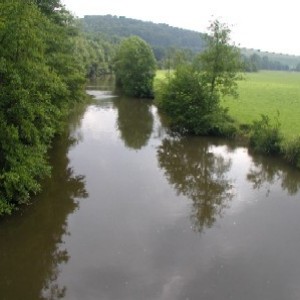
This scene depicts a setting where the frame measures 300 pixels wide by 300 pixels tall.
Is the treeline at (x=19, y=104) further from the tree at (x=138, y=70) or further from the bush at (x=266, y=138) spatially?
the tree at (x=138, y=70)

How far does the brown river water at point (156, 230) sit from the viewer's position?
49.0 ft

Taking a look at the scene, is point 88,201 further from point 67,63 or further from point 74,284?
point 67,63

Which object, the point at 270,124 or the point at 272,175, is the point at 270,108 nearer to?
the point at 270,124

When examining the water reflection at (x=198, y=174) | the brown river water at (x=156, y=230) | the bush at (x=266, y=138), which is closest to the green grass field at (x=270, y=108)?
the bush at (x=266, y=138)

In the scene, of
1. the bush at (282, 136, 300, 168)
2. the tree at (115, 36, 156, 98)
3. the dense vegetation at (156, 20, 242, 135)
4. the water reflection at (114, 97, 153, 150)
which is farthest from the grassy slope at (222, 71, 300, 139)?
the tree at (115, 36, 156, 98)

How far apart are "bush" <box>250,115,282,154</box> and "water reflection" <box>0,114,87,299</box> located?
1551cm

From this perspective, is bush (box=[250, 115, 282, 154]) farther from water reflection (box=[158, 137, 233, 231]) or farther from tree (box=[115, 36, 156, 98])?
tree (box=[115, 36, 156, 98])

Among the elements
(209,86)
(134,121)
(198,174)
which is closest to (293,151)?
(198,174)

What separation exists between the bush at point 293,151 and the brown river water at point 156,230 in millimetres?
731

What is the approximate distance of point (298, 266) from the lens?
1678 cm

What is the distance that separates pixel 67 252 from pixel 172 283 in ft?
15.7

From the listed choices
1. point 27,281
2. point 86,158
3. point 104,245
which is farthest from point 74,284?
point 86,158

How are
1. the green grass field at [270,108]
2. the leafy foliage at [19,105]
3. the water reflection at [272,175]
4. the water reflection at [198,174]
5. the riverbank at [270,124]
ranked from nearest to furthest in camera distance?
the leafy foliage at [19,105]
the water reflection at [198,174]
the water reflection at [272,175]
the riverbank at [270,124]
the green grass field at [270,108]

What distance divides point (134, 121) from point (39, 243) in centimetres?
3154
